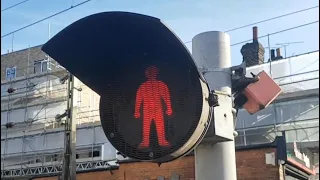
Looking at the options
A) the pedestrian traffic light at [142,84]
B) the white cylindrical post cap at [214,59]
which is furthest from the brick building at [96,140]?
the pedestrian traffic light at [142,84]

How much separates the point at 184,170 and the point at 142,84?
9.22 meters

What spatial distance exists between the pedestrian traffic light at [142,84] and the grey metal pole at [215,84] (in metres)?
0.34

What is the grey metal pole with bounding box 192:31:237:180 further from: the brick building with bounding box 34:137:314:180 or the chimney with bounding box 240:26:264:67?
the chimney with bounding box 240:26:264:67

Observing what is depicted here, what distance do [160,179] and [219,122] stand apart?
922cm

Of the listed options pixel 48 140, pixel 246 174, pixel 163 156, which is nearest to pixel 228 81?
pixel 163 156

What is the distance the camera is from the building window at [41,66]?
32.1m

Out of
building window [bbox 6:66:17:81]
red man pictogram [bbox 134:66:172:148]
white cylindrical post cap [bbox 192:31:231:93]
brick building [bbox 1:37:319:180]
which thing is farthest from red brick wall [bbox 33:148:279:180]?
building window [bbox 6:66:17:81]

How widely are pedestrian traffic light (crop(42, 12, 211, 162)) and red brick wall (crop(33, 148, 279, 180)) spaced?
26.7 feet

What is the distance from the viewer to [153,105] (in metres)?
2.28

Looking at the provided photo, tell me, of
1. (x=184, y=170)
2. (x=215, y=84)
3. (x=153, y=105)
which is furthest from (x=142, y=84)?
(x=184, y=170)

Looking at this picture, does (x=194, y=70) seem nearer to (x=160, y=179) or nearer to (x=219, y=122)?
(x=219, y=122)

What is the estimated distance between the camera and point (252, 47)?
24172mm

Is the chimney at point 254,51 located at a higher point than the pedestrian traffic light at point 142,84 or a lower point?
higher

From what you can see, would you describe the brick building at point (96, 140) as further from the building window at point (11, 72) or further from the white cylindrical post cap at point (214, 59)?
the white cylindrical post cap at point (214, 59)
